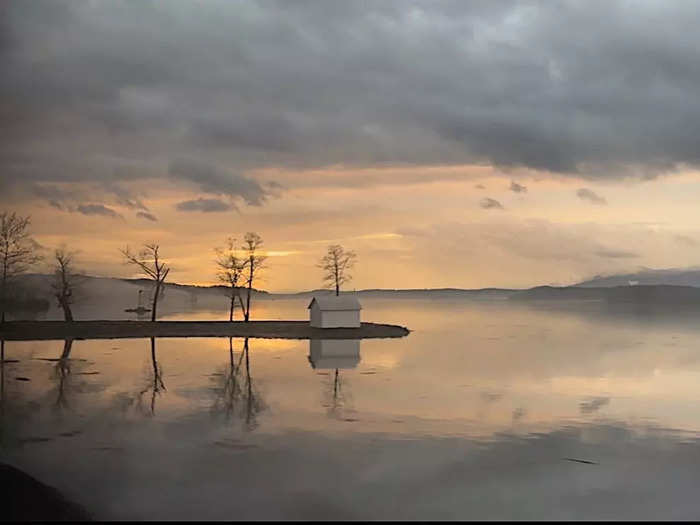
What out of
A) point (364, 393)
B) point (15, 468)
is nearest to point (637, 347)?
point (364, 393)

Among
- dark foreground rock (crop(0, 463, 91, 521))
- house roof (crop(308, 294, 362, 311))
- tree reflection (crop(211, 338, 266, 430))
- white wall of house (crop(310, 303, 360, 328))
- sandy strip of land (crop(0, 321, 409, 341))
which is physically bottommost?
dark foreground rock (crop(0, 463, 91, 521))

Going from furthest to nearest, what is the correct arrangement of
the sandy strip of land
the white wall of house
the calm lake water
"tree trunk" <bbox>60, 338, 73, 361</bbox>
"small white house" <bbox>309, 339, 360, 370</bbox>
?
1. the white wall of house
2. the sandy strip of land
3. "tree trunk" <bbox>60, 338, 73, 361</bbox>
4. "small white house" <bbox>309, 339, 360, 370</bbox>
5. the calm lake water

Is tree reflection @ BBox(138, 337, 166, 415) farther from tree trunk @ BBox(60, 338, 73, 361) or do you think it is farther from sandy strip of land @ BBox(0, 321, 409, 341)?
sandy strip of land @ BBox(0, 321, 409, 341)

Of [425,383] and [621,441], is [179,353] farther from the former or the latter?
[621,441]

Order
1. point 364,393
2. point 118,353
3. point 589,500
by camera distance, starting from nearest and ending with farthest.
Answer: point 589,500 → point 364,393 → point 118,353

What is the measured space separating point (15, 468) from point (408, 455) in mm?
6172

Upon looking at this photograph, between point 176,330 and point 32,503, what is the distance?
32.1 metres

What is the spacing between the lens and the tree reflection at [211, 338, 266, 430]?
1584cm

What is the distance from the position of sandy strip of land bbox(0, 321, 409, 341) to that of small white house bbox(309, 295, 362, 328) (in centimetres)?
43

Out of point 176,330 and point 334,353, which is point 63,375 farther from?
point 176,330

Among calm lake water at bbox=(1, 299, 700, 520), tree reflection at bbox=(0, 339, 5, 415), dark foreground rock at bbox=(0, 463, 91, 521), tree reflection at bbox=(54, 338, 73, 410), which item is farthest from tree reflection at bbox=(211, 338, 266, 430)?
dark foreground rock at bbox=(0, 463, 91, 521)

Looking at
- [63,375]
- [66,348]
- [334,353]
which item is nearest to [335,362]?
[334,353]

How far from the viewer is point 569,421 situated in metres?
15.9

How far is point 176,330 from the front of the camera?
4066 cm
